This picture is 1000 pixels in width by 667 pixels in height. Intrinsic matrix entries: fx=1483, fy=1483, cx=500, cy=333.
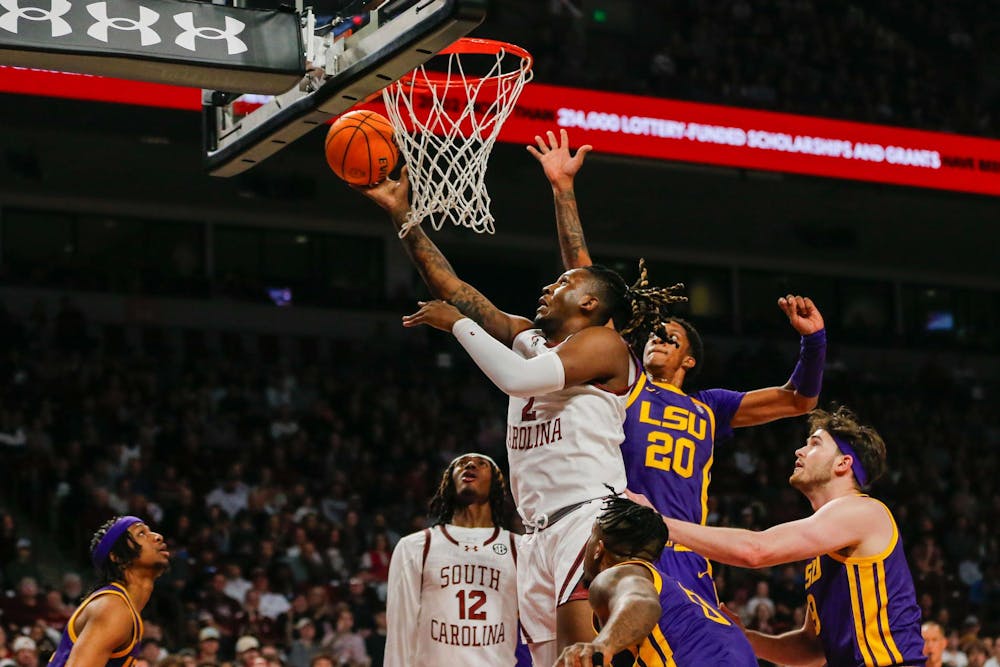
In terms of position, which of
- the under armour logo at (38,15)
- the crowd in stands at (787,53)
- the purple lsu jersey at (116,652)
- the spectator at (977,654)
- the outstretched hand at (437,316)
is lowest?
the spectator at (977,654)

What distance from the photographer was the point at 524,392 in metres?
4.91

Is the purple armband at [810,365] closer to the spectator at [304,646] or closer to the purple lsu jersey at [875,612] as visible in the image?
the purple lsu jersey at [875,612]

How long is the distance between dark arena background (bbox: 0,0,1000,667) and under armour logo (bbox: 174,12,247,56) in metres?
6.01

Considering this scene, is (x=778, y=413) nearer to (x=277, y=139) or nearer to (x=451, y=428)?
(x=277, y=139)

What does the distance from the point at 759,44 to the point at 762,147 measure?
4295mm

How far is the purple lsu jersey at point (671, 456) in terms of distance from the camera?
5.72 metres

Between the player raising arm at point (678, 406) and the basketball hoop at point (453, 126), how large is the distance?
0.36m

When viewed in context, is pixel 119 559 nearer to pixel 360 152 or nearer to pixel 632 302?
pixel 360 152

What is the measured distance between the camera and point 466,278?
21.2 meters

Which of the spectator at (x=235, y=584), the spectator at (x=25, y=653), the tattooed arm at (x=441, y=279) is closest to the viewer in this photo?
the tattooed arm at (x=441, y=279)

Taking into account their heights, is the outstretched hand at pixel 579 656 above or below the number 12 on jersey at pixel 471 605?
above

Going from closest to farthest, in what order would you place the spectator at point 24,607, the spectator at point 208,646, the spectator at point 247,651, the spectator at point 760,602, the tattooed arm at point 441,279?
the tattooed arm at point 441,279
the spectator at point 247,651
the spectator at point 208,646
the spectator at point 24,607
the spectator at point 760,602

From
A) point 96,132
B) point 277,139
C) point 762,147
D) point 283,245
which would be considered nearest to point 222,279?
point 283,245

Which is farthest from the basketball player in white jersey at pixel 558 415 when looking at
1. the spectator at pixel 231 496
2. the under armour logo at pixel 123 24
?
the spectator at pixel 231 496
